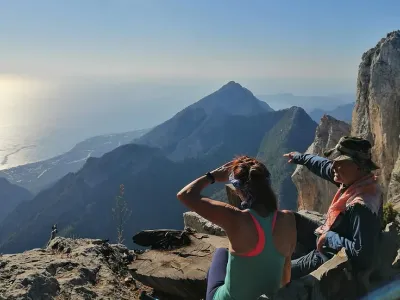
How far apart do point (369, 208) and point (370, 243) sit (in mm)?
454

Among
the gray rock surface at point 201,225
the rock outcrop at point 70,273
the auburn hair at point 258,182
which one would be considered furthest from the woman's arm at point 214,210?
the gray rock surface at point 201,225

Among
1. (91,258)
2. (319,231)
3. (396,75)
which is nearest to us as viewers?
(319,231)

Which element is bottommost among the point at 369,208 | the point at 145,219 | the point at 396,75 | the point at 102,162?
the point at 145,219

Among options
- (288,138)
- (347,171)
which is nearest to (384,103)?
(347,171)

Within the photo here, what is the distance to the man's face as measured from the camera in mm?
5266

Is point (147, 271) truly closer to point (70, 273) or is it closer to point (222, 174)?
point (70, 273)

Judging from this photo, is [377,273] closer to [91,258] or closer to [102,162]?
[91,258]

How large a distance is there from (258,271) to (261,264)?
0.09 metres

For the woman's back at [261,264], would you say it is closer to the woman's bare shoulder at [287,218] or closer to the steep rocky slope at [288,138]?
the woman's bare shoulder at [287,218]

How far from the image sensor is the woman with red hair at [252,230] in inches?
160

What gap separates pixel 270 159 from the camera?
422 ft

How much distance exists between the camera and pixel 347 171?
532cm

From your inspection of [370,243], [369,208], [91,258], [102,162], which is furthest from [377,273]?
[102,162]

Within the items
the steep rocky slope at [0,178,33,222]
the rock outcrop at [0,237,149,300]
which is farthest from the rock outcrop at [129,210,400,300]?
the steep rocky slope at [0,178,33,222]
